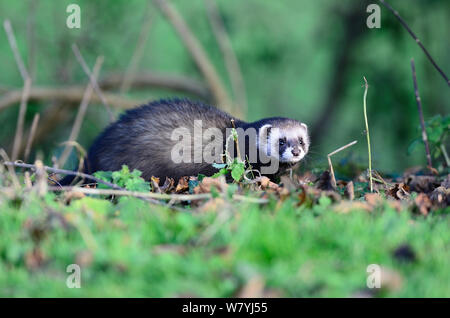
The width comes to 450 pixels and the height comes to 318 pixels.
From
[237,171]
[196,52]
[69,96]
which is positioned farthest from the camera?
[196,52]

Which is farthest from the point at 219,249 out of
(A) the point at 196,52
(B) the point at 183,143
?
(A) the point at 196,52

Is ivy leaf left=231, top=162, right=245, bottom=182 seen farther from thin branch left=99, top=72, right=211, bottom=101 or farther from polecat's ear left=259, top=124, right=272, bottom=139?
thin branch left=99, top=72, right=211, bottom=101

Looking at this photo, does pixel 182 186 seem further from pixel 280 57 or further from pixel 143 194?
pixel 280 57

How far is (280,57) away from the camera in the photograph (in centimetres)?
1386

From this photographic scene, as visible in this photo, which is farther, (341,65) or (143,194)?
(341,65)

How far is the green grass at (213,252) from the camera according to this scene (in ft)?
9.95

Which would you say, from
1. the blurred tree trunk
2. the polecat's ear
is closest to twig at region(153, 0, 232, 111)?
the blurred tree trunk

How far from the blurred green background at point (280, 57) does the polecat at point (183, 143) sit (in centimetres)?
412

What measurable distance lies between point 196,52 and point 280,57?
3.45 metres

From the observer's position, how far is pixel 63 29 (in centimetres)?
1132

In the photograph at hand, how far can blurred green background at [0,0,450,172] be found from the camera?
11.7 metres

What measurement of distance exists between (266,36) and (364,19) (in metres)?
2.46

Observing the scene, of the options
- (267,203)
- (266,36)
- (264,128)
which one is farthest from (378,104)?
(267,203)
